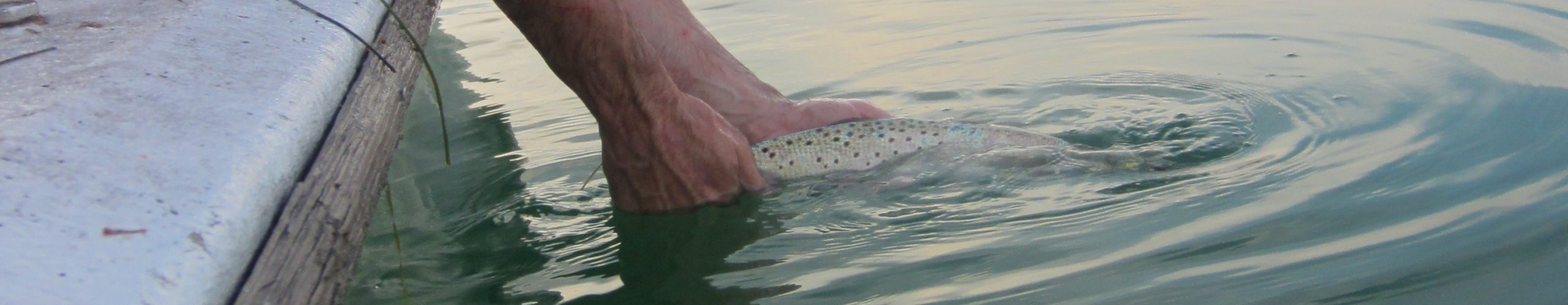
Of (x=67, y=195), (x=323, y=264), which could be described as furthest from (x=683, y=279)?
(x=67, y=195)

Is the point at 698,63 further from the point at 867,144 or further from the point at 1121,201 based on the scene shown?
the point at 1121,201

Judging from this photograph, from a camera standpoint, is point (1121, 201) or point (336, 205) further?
point (1121, 201)

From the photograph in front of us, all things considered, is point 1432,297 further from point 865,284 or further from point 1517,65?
point 1517,65

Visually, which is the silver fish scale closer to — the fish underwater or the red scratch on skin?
the fish underwater

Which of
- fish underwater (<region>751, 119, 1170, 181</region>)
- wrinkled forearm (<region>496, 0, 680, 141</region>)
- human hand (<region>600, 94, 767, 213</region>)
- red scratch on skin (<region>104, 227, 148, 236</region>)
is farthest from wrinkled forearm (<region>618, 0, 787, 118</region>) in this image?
red scratch on skin (<region>104, 227, 148, 236</region>)

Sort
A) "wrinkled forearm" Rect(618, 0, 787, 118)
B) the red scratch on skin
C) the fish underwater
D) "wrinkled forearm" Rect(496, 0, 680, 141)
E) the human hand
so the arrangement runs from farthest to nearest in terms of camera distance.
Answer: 1. "wrinkled forearm" Rect(618, 0, 787, 118)
2. the fish underwater
3. the human hand
4. "wrinkled forearm" Rect(496, 0, 680, 141)
5. the red scratch on skin

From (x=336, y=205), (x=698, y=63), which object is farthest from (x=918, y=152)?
(x=336, y=205)
